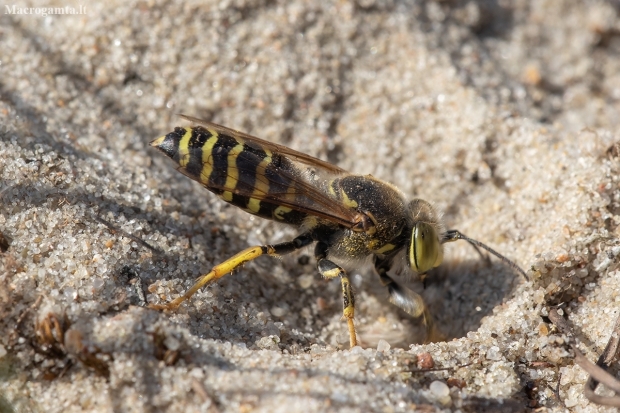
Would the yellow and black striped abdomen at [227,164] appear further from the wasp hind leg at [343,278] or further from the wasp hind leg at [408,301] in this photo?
the wasp hind leg at [408,301]

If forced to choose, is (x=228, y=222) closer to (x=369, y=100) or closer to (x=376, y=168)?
(x=376, y=168)

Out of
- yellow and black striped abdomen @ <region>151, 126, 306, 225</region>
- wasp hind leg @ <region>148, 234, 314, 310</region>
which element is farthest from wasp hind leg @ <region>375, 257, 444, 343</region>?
yellow and black striped abdomen @ <region>151, 126, 306, 225</region>

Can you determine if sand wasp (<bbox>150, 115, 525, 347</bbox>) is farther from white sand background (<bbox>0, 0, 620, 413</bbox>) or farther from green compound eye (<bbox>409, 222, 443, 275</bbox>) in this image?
white sand background (<bbox>0, 0, 620, 413</bbox>)

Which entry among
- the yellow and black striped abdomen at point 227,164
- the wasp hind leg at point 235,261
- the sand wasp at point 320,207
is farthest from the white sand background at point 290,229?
the yellow and black striped abdomen at point 227,164

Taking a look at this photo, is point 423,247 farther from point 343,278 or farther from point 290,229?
point 290,229

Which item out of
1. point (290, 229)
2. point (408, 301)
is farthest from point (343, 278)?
point (290, 229)

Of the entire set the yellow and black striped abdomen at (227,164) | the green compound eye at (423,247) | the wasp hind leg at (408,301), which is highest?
the yellow and black striped abdomen at (227,164)
